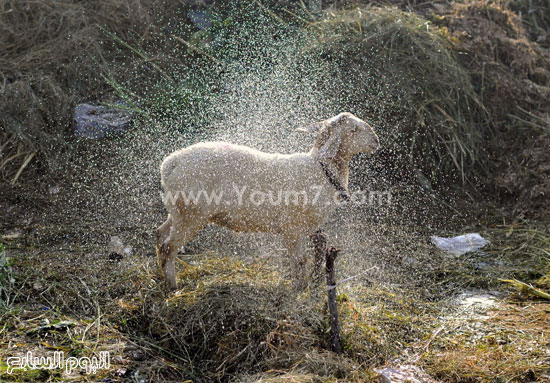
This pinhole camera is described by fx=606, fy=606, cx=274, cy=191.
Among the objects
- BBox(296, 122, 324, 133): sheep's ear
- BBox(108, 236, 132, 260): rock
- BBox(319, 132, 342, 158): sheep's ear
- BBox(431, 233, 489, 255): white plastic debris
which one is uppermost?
BBox(296, 122, 324, 133): sheep's ear

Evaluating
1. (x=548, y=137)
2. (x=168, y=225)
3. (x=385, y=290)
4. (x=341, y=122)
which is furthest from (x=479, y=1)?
(x=168, y=225)

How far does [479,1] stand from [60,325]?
18.9 feet

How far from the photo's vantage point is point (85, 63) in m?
6.46

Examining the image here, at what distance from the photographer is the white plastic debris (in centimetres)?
492

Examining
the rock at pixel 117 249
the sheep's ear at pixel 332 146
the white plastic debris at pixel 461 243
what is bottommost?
the rock at pixel 117 249

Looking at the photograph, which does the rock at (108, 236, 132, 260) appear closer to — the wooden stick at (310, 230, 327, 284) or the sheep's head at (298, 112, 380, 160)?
the wooden stick at (310, 230, 327, 284)

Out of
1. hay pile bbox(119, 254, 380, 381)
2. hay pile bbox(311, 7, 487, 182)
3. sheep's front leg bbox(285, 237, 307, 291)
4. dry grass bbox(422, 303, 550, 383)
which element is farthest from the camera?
hay pile bbox(311, 7, 487, 182)

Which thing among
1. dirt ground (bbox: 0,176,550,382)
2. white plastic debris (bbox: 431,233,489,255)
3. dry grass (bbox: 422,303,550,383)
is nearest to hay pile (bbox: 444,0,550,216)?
dirt ground (bbox: 0,176,550,382)

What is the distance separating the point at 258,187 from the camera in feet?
12.9

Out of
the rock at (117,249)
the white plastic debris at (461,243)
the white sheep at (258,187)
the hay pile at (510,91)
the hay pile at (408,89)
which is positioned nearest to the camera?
the white sheep at (258,187)

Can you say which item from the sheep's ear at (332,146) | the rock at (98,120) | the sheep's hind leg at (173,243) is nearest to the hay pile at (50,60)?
the rock at (98,120)

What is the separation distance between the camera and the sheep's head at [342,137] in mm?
4090

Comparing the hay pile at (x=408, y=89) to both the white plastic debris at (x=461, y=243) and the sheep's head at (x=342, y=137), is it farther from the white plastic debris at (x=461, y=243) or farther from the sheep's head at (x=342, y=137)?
the sheep's head at (x=342, y=137)

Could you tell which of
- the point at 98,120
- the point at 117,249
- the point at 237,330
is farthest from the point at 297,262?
the point at 98,120
